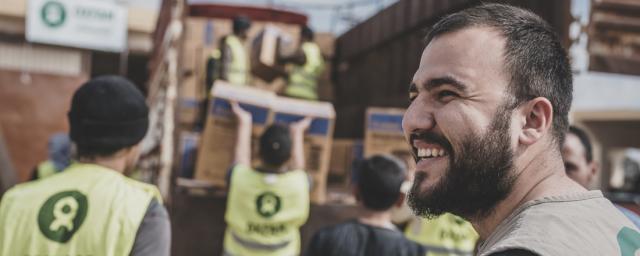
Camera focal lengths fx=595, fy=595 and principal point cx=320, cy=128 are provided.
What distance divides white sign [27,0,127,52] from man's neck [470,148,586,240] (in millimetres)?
13261

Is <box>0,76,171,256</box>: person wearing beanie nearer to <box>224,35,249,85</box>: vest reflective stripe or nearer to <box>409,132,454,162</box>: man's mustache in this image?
<box>409,132,454,162</box>: man's mustache

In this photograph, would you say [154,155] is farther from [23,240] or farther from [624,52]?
[624,52]

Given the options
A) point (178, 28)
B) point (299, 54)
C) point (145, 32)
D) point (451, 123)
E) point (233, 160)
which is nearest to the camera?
point (451, 123)

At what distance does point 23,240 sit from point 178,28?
3.89 metres

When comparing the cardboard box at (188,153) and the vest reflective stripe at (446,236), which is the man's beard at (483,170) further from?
the cardboard box at (188,153)

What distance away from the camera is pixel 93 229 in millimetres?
1918

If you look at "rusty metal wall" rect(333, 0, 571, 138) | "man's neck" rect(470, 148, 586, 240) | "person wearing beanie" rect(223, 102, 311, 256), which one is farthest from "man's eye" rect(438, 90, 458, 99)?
"rusty metal wall" rect(333, 0, 571, 138)

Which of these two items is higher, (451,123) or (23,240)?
(451,123)

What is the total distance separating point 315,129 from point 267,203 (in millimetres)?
1168

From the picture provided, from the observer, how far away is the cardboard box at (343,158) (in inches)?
229

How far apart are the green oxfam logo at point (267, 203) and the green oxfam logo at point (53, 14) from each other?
421 inches

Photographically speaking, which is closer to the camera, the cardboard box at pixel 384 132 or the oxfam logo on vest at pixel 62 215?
the oxfam logo on vest at pixel 62 215

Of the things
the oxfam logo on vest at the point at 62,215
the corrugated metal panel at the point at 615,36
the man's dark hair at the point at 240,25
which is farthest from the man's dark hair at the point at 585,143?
the man's dark hair at the point at 240,25

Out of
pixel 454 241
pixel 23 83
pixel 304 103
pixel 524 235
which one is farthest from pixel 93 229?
pixel 23 83
